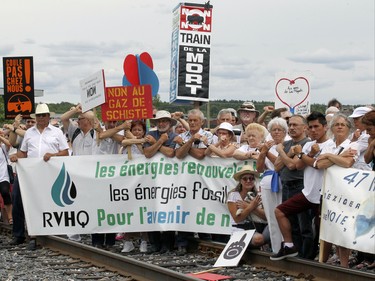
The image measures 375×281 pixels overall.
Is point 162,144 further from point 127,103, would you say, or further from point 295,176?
point 295,176

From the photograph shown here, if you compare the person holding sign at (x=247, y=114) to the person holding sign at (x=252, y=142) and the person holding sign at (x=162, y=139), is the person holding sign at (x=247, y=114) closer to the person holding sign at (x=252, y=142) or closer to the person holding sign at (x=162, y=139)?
the person holding sign at (x=162, y=139)

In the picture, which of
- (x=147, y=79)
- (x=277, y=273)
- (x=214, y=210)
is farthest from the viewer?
(x=147, y=79)

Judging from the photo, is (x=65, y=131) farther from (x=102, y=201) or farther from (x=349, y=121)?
(x=349, y=121)

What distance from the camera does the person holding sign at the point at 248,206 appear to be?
11.5 m

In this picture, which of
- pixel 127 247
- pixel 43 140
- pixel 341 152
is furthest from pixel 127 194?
pixel 341 152

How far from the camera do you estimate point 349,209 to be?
378 inches

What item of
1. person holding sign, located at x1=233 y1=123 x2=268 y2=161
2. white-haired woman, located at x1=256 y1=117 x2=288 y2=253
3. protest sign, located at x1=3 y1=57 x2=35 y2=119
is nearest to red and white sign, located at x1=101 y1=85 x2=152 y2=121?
person holding sign, located at x1=233 y1=123 x2=268 y2=161

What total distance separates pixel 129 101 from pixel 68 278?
3142 millimetres

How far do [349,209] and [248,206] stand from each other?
6.92 ft

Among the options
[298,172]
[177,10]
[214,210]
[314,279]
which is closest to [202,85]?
[177,10]

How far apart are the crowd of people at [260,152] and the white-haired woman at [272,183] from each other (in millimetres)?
13

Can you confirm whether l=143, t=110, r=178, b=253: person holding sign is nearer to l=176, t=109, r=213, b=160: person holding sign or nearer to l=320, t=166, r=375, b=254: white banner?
l=176, t=109, r=213, b=160: person holding sign

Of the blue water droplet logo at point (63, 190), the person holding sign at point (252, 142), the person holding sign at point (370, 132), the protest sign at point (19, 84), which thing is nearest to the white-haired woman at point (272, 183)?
the person holding sign at point (252, 142)

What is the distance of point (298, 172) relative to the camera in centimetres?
1083
